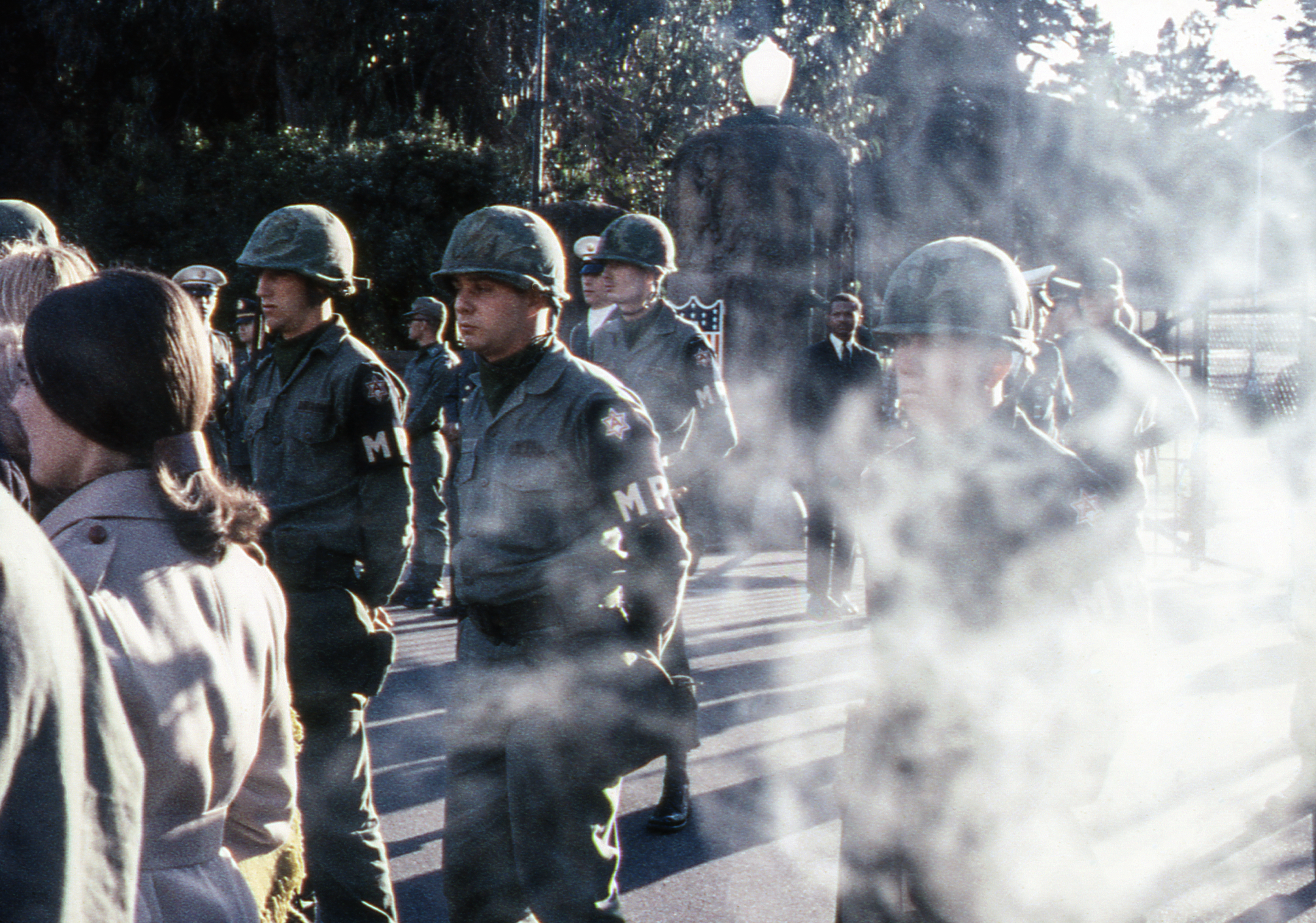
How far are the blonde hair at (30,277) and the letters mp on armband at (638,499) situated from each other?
1.23 m

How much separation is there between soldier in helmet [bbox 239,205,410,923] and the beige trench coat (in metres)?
1.64

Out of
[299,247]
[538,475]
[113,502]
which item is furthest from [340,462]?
[113,502]

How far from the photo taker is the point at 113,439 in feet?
5.75

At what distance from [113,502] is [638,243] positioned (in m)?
3.43

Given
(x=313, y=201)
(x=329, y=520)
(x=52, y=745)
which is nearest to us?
(x=52, y=745)

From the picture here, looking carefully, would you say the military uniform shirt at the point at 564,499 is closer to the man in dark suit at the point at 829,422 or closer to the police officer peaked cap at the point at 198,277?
the man in dark suit at the point at 829,422

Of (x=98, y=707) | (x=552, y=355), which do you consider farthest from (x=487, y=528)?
(x=98, y=707)

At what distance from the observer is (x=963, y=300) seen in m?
2.55

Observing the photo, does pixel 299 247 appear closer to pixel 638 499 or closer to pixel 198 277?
pixel 638 499

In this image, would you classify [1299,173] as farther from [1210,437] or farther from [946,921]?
[946,921]

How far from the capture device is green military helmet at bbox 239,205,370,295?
3699mm

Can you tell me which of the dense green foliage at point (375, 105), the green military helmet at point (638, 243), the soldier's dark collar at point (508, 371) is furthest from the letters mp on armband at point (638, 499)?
the dense green foliage at point (375, 105)

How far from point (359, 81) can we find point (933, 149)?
12887mm

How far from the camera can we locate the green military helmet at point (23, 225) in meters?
3.49
